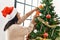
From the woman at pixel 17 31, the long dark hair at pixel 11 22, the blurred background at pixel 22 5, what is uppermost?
the blurred background at pixel 22 5

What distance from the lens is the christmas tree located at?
2.08m

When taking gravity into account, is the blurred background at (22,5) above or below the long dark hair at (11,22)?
above

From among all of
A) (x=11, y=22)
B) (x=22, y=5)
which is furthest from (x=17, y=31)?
(x=22, y=5)

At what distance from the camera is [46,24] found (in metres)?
2.07

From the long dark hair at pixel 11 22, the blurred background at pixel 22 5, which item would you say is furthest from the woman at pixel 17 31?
the blurred background at pixel 22 5

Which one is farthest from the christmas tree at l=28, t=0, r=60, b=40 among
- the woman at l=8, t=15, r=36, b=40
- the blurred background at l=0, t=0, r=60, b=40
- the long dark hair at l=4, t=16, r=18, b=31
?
the blurred background at l=0, t=0, r=60, b=40

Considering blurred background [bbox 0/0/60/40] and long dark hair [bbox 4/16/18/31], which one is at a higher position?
blurred background [bbox 0/0/60/40]

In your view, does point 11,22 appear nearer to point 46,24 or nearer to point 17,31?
point 17,31

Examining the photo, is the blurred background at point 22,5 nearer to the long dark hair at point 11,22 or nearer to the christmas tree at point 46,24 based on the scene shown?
the long dark hair at point 11,22

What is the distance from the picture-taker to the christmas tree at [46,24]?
2078 millimetres

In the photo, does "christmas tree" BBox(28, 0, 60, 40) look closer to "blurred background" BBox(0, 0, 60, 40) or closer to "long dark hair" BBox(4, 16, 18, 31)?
"long dark hair" BBox(4, 16, 18, 31)

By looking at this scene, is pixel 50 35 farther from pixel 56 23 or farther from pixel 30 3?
pixel 30 3

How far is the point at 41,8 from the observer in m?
2.12

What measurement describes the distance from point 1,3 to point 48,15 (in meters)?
1.02
